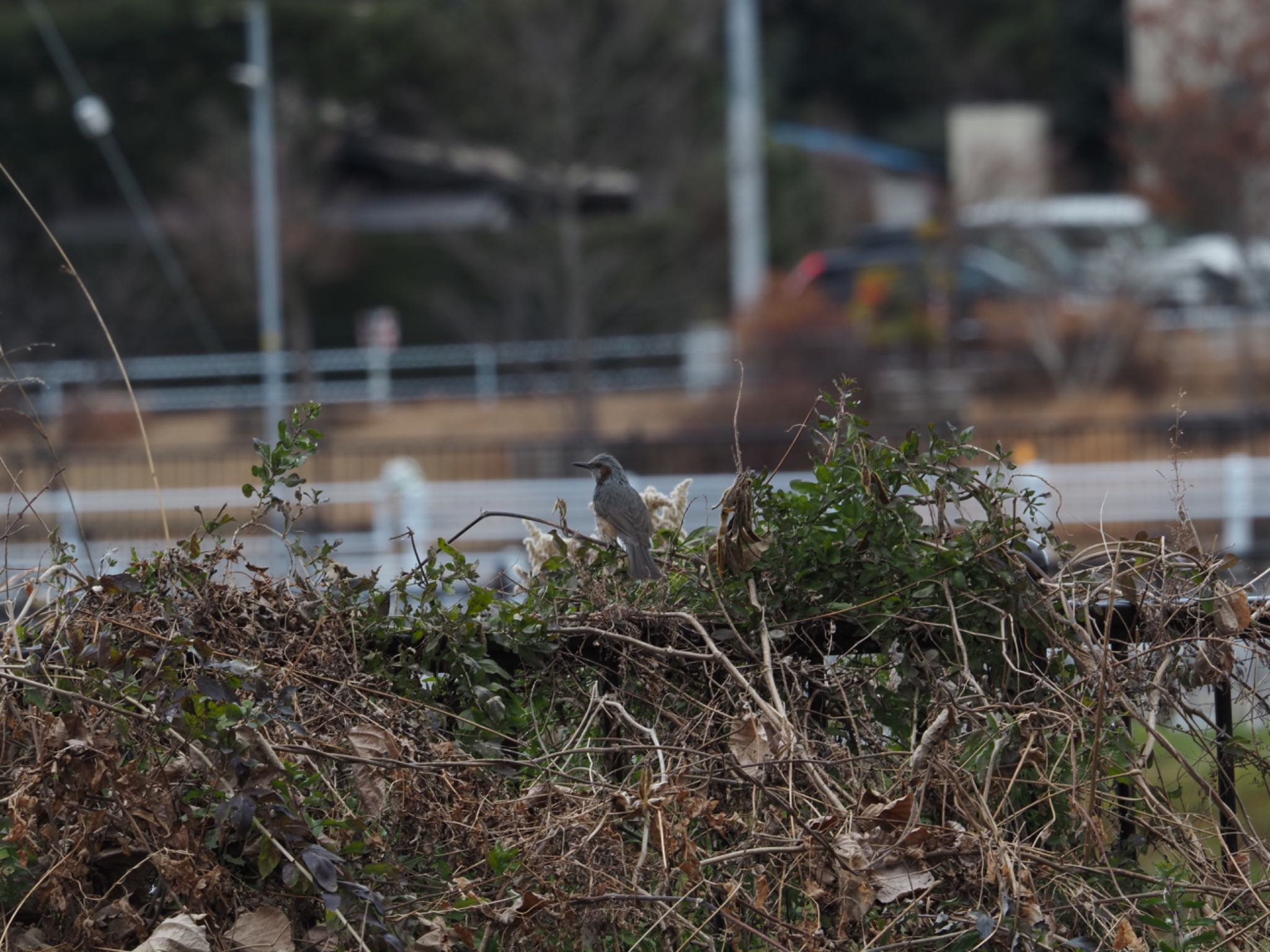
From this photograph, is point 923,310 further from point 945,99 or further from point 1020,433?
point 945,99

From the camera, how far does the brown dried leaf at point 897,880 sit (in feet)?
8.93

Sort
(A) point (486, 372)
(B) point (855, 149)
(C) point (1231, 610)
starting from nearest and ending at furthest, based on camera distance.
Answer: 1. (C) point (1231, 610)
2. (A) point (486, 372)
3. (B) point (855, 149)

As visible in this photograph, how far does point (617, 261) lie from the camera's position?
26.1 metres

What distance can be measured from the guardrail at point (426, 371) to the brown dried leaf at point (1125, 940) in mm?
20405

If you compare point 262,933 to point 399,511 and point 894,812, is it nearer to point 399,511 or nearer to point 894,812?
point 894,812

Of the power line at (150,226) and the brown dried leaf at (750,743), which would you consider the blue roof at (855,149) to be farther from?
the brown dried leaf at (750,743)

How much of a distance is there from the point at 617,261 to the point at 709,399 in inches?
206

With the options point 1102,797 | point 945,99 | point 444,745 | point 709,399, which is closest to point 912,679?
point 1102,797

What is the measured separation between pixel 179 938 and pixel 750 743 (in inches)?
44.1

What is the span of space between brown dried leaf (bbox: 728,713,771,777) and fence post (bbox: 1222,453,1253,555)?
10153 millimetres

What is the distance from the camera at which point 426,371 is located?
Result: 2920 centimetres

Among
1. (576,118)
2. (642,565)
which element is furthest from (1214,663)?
(576,118)

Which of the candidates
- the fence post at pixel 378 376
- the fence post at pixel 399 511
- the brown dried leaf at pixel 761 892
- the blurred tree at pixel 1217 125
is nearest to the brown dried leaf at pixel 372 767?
the brown dried leaf at pixel 761 892

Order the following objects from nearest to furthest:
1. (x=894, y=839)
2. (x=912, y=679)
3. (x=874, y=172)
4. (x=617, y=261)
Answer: (x=894, y=839), (x=912, y=679), (x=617, y=261), (x=874, y=172)
